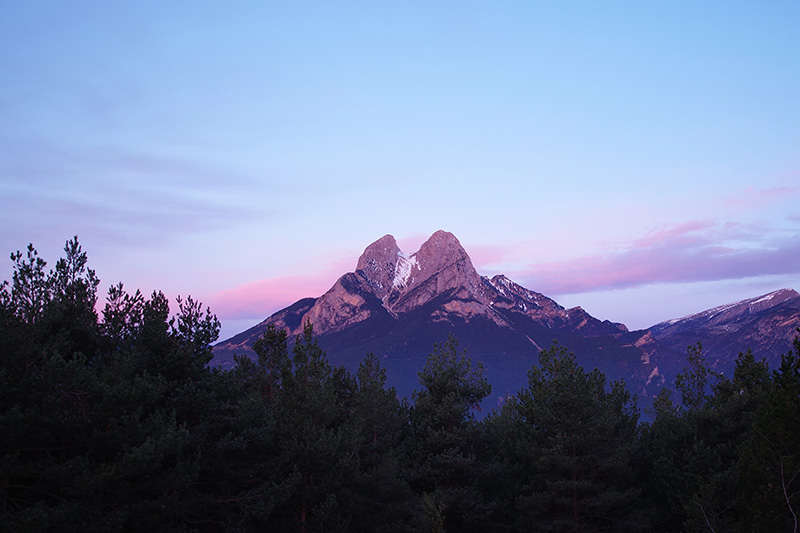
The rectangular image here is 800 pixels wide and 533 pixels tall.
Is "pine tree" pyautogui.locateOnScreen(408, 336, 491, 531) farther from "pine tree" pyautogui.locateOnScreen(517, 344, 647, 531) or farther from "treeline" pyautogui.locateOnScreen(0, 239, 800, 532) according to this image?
"pine tree" pyautogui.locateOnScreen(517, 344, 647, 531)

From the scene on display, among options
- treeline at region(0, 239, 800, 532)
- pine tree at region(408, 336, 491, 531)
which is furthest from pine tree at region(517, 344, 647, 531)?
pine tree at region(408, 336, 491, 531)

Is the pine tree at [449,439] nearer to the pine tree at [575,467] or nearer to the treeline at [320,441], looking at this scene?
the treeline at [320,441]

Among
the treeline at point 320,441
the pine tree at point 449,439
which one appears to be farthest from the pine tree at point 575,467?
the pine tree at point 449,439

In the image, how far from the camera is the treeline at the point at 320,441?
1777cm

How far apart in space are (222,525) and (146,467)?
19.8ft

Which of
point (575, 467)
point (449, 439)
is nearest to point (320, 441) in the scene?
point (449, 439)

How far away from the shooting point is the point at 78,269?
22.8 metres

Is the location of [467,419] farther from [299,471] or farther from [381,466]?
[299,471]

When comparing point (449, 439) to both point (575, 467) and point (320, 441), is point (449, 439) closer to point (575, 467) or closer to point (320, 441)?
point (575, 467)

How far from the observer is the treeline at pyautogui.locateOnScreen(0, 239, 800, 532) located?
58.3 ft

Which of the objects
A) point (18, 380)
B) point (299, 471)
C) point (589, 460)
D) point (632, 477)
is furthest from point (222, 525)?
point (632, 477)

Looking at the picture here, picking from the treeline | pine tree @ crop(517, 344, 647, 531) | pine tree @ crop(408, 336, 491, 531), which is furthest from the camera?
pine tree @ crop(408, 336, 491, 531)

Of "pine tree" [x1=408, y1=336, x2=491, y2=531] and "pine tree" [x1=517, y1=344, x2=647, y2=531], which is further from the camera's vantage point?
"pine tree" [x1=408, y1=336, x2=491, y2=531]

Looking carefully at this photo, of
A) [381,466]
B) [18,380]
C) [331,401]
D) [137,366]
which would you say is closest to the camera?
[18,380]
